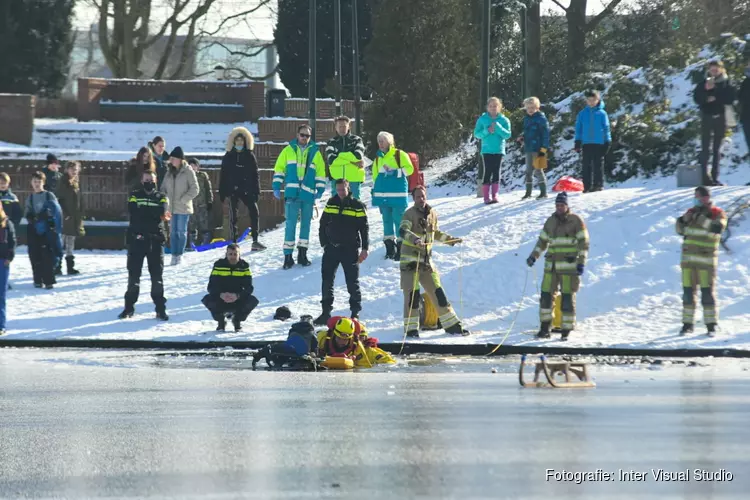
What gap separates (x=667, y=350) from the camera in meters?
18.4

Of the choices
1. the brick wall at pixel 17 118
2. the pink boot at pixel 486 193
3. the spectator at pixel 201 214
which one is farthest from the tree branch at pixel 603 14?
the pink boot at pixel 486 193

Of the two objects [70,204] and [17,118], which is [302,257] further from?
[17,118]

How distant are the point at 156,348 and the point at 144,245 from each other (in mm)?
2116

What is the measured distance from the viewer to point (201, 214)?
29.5 meters

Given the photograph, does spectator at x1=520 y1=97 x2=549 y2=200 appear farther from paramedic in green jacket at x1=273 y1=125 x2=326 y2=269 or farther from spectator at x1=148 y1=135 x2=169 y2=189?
spectator at x1=148 y1=135 x2=169 y2=189

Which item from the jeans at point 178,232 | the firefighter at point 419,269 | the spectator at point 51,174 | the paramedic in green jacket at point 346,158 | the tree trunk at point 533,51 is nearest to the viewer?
the firefighter at point 419,269

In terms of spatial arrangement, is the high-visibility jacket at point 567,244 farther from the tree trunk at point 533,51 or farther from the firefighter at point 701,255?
the tree trunk at point 533,51

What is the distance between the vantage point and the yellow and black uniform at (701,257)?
63.7 ft

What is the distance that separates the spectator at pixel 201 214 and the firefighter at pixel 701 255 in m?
9.57

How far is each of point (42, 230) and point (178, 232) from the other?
239cm

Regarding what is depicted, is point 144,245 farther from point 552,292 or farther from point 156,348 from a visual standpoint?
point 552,292

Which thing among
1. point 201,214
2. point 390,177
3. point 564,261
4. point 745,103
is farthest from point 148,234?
point 745,103

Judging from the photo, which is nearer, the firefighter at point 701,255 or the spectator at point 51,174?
the firefighter at point 701,255

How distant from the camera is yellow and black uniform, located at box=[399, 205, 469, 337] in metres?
19.6
